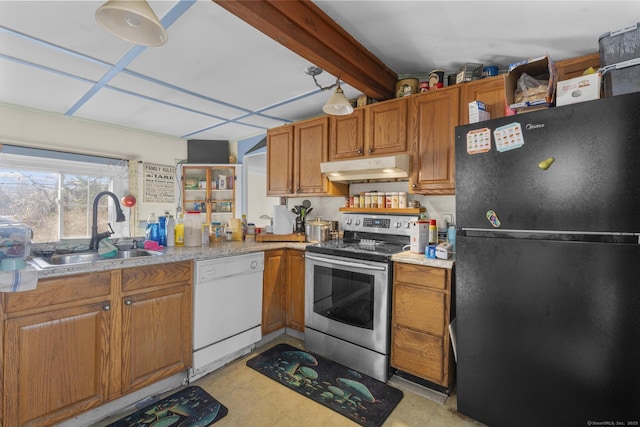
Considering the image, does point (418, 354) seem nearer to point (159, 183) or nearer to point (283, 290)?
point (283, 290)

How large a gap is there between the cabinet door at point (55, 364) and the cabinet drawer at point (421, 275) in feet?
6.03

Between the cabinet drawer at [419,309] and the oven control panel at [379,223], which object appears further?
the oven control panel at [379,223]

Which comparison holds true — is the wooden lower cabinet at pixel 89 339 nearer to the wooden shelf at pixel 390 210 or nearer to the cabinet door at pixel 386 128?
the wooden shelf at pixel 390 210

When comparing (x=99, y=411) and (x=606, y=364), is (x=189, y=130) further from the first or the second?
(x=606, y=364)

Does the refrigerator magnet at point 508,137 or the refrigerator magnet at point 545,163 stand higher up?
the refrigerator magnet at point 508,137

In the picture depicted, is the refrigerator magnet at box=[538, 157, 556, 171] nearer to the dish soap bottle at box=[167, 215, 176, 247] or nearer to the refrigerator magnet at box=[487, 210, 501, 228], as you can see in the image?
the refrigerator magnet at box=[487, 210, 501, 228]

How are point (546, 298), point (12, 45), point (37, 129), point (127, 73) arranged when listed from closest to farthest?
1. point (546, 298)
2. point (12, 45)
3. point (127, 73)
4. point (37, 129)

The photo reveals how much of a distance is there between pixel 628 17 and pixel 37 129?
5.30 meters

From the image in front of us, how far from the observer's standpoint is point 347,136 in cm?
280

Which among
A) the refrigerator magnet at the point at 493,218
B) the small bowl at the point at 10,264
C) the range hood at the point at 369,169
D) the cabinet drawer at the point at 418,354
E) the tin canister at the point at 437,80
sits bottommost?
the cabinet drawer at the point at 418,354

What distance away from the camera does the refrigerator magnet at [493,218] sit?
1.56 m

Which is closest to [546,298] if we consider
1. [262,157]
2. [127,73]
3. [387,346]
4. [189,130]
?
[387,346]

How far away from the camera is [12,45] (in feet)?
6.68

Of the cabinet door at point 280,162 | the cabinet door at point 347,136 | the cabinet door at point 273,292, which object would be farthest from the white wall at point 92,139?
the cabinet door at point 347,136
